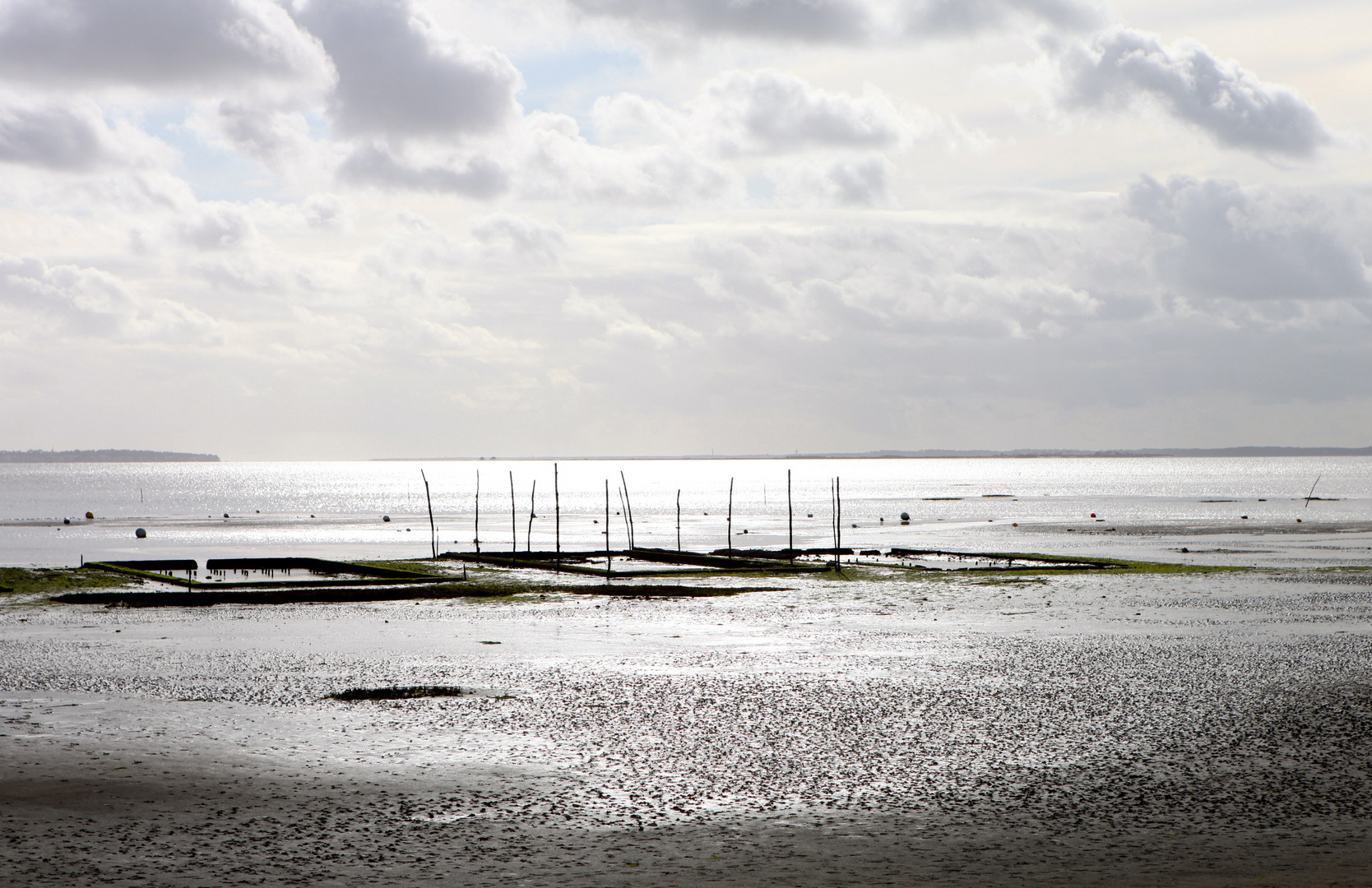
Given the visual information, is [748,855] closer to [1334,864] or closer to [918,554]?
[1334,864]

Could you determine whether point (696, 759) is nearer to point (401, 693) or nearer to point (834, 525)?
point (401, 693)

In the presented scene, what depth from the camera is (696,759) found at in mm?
15375

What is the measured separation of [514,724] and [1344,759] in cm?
1099

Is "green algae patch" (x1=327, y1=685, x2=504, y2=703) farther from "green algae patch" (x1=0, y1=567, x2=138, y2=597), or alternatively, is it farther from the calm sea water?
the calm sea water

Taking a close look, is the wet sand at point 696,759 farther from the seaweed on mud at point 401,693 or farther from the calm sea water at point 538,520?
the calm sea water at point 538,520

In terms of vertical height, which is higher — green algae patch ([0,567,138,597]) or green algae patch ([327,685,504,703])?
green algae patch ([0,567,138,597])

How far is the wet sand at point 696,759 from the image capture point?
1117 cm

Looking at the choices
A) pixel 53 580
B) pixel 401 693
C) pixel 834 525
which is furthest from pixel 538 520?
pixel 401 693

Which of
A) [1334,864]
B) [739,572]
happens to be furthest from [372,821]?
[739,572]

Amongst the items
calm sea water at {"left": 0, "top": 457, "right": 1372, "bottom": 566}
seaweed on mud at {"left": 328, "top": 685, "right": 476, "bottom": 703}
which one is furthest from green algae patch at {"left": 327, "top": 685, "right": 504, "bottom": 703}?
calm sea water at {"left": 0, "top": 457, "right": 1372, "bottom": 566}

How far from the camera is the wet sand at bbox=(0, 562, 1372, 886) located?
11172 millimetres

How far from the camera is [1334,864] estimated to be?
35.8ft

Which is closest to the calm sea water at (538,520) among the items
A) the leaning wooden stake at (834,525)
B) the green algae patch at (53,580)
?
the leaning wooden stake at (834,525)

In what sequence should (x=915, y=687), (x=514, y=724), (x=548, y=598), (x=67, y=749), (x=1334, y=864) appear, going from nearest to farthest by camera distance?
1. (x=1334, y=864)
2. (x=67, y=749)
3. (x=514, y=724)
4. (x=915, y=687)
5. (x=548, y=598)
